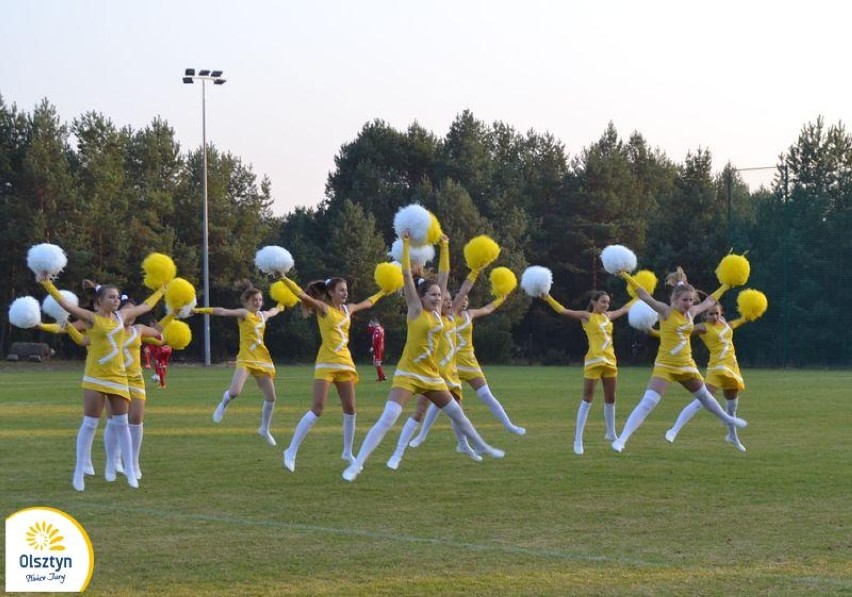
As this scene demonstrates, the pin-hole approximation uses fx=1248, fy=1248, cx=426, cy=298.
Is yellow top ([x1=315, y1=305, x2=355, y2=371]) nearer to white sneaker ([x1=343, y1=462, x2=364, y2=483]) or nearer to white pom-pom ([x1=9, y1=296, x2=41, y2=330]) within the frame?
white sneaker ([x1=343, y1=462, x2=364, y2=483])

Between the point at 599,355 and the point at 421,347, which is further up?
the point at 421,347

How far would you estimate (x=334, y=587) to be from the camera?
22.9 feet

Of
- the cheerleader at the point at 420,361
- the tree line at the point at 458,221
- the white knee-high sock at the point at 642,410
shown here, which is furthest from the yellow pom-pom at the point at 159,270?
the tree line at the point at 458,221

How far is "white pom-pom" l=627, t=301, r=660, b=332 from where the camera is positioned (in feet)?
49.7

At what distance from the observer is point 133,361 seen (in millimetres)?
11555

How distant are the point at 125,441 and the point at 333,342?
8.12ft

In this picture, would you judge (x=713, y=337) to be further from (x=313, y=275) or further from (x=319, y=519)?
(x=313, y=275)

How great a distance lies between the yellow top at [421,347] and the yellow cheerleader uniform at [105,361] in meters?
2.49

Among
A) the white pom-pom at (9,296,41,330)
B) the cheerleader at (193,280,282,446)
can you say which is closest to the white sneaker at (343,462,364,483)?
the white pom-pom at (9,296,41,330)

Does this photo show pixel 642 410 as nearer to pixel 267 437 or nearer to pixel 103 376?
pixel 267 437

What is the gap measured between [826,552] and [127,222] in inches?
2080

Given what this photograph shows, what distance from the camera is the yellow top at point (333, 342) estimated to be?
41.8ft

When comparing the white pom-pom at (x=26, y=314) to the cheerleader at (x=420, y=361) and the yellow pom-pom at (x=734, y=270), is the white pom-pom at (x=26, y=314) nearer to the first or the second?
the cheerleader at (x=420, y=361)

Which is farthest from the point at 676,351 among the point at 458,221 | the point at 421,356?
the point at 458,221
